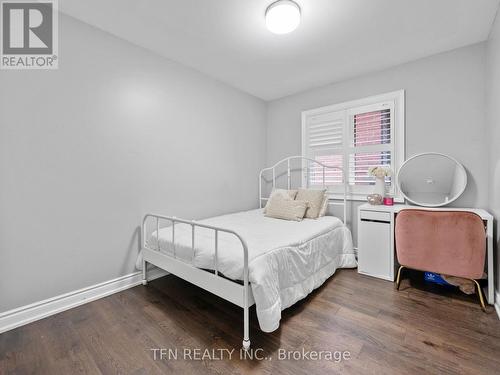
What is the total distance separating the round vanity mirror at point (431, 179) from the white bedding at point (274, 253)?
34.2 inches

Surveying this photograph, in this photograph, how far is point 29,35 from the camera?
72.9 inches

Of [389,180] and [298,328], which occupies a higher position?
[389,180]

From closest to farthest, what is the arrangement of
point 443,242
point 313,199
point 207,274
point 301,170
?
1. point 207,274
2. point 443,242
3. point 313,199
4. point 301,170

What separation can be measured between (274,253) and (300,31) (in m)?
1.97

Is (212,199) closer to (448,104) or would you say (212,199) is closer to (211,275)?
(211,275)

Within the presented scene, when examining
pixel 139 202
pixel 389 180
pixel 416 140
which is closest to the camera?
pixel 139 202

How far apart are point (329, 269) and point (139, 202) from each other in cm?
210

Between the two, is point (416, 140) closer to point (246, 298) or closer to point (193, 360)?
point (246, 298)

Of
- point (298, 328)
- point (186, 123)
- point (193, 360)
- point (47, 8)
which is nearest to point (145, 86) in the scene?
point (186, 123)

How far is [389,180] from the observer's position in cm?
284

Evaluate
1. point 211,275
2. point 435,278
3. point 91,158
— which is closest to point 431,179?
point 435,278

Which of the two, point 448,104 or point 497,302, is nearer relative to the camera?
point 497,302

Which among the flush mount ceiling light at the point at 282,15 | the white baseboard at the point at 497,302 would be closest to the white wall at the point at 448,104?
the white baseboard at the point at 497,302

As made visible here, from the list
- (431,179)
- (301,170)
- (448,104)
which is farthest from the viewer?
(301,170)
